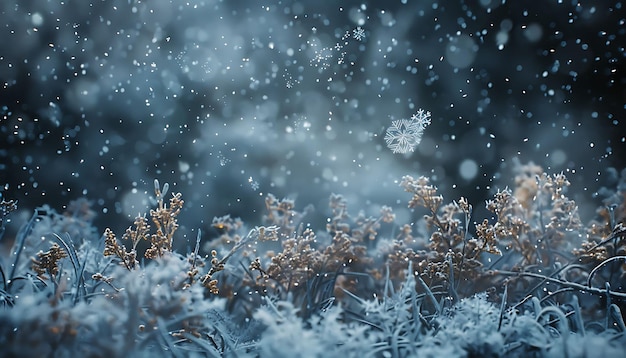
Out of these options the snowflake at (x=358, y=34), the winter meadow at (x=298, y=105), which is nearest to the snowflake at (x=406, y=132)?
the winter meadow at (x=298, y=105)

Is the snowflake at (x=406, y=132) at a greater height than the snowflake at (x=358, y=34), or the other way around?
the snowflake at (x=358, y=34)

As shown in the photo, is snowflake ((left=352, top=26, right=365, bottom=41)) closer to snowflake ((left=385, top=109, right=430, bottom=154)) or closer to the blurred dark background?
the blurred dark background

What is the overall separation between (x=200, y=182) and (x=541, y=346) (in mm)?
838

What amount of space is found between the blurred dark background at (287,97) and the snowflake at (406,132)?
0.11 feet

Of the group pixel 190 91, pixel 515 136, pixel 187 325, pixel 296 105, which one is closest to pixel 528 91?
pixel 515 136

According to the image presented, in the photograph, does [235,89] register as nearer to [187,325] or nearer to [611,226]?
[187,325]

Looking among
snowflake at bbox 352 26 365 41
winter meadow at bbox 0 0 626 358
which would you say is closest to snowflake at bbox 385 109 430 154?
winter meadow at bbox 0 0 626 358

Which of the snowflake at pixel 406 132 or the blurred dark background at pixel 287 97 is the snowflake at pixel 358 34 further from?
the snowflake at pixel 406 132

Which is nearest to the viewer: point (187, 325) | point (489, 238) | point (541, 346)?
point (541, 346)

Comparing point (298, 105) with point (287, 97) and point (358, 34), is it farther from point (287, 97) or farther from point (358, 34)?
point (358, 34)

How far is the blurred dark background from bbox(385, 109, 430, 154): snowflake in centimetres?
3

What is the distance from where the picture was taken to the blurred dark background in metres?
0.98

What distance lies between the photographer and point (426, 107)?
101 cm

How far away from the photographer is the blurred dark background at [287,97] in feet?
3.23
